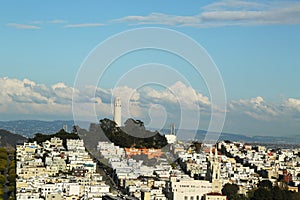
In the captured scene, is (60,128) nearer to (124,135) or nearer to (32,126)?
(124,135)

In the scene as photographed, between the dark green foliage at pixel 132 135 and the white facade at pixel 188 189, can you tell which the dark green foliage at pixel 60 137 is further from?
the white facade at pixel 188 189

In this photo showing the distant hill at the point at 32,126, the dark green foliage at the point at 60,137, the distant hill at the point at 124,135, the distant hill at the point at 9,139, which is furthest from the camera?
the distant hill at the point at 32,126

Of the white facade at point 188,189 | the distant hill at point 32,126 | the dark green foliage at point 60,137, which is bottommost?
the white facade at point 188,189

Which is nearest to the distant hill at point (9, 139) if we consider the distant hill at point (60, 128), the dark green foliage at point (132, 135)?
the distant hill at point (60, 128)

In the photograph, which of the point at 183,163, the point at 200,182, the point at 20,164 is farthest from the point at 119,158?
the point at 200,182

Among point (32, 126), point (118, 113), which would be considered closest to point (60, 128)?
point (118, 113)

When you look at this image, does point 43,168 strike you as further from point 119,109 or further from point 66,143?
point 119,109

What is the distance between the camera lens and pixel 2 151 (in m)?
34.1

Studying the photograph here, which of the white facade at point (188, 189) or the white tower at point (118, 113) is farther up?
the white tower at point (118, 113)

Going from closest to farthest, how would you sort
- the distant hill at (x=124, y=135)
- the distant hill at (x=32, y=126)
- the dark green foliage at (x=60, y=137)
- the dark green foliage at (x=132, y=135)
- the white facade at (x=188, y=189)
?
the white facade at (x=188, y=189), the distant hill at (x=124, y=135), the dark green foliage at (x=132, y=135), the dark green foliage at (x=60, y=137), the distant hill at (x=32, y=126)

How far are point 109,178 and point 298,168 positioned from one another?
10.7m

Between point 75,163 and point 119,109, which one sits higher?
point 119,109

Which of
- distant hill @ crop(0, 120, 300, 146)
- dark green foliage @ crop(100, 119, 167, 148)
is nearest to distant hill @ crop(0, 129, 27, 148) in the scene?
distant hill @ crop(0, 120, 300, 146)

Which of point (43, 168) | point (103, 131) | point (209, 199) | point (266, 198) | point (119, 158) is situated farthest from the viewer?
point (103, 131)
